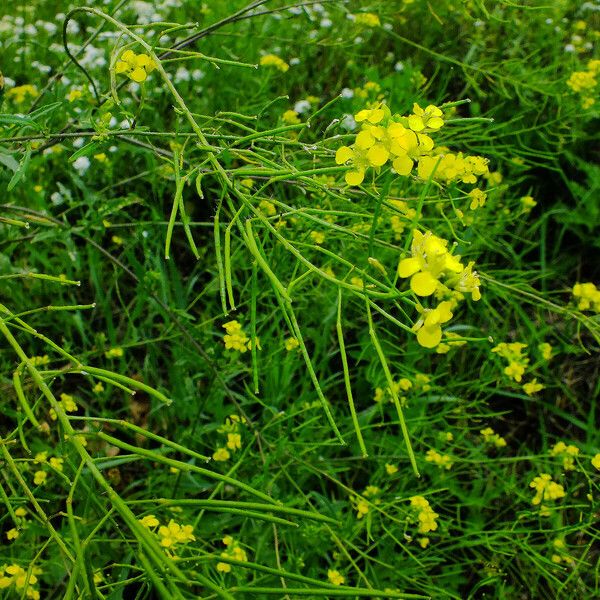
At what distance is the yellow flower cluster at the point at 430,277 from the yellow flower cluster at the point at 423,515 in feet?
2.81

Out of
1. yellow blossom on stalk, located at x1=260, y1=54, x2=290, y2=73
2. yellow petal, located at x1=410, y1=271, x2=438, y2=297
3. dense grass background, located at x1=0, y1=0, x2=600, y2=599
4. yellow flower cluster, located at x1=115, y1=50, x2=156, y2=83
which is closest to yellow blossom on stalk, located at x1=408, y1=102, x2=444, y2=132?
dense grass background, located at x1=0, y1=0, x2=600, y2=599

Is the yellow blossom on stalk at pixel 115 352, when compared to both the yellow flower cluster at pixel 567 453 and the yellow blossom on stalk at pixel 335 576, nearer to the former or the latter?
the yellow blossom on stalk at pixel 335 576

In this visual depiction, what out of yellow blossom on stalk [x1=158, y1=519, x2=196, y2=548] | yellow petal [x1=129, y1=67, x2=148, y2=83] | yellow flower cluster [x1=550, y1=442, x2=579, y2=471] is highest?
yellow petal [x1=129, y1=67, x2=148, y2=83]

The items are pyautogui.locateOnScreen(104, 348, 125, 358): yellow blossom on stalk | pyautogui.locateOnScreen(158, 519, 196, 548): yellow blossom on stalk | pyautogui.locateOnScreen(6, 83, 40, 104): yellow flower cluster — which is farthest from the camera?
pyautogui.locateOnScreen(6, 83, 40, 104): yellow flower cluster

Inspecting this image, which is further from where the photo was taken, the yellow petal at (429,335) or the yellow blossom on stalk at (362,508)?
the yellow blossom on stalk at (362,508)

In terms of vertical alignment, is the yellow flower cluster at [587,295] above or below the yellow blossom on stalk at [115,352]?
above

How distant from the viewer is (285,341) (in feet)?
5.50

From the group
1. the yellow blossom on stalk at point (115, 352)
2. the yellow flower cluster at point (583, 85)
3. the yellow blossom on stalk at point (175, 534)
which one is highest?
the yellow flower cluster at point (583, 85)

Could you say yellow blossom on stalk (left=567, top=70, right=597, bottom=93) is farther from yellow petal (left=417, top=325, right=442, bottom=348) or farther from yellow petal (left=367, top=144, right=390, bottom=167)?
yellow petal (left=417, top=325, right=442, bottom=348)

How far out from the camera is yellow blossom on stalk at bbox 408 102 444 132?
2.79 feet

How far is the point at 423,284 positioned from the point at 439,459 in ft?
3.41

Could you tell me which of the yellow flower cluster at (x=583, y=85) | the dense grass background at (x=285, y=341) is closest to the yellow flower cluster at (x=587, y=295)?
A: the dense grass background at (x=285, y=341)

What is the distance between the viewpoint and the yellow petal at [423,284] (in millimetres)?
696

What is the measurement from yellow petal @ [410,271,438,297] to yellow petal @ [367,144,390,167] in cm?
19
